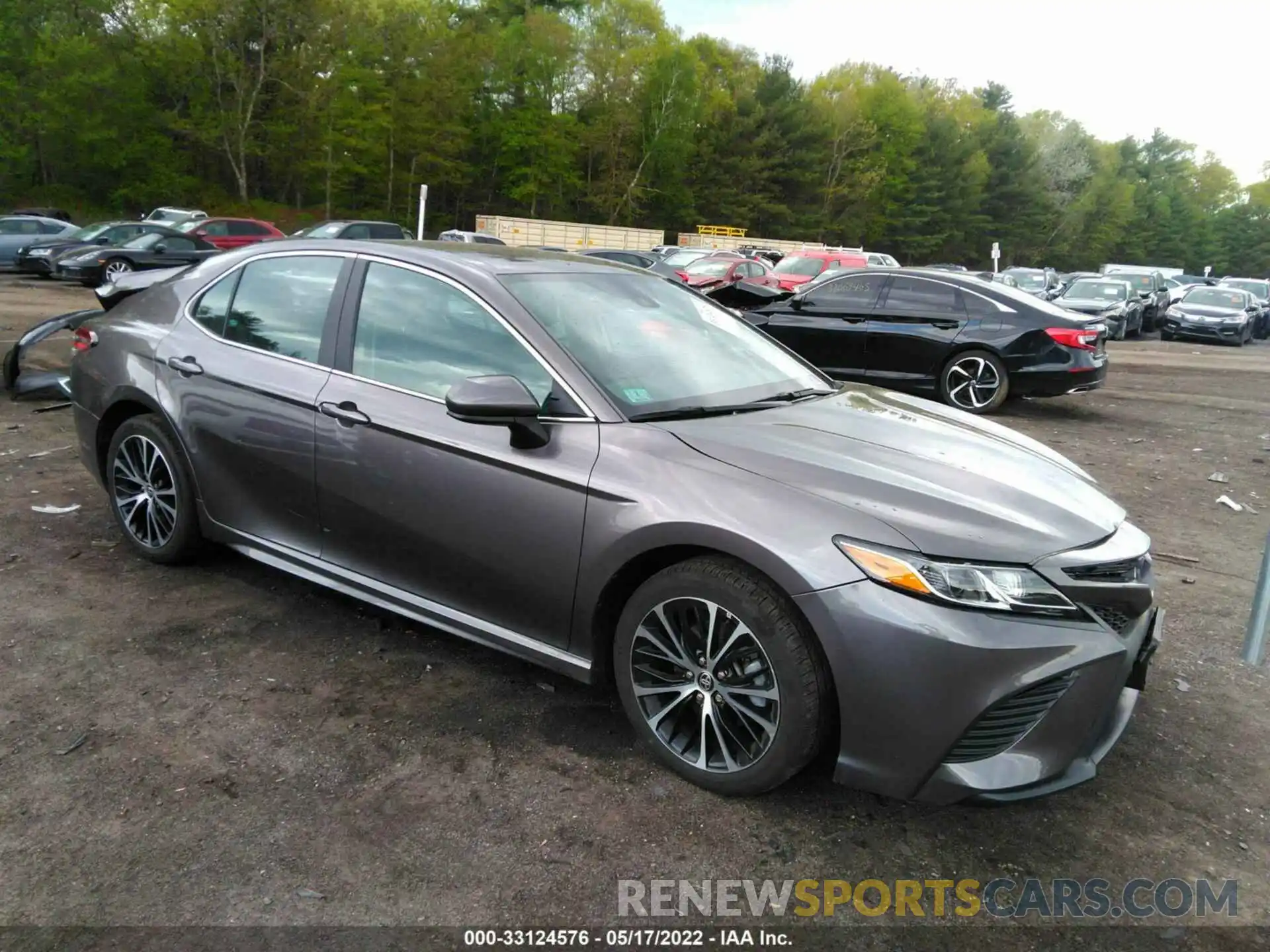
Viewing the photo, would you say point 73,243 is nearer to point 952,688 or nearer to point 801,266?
point 801,266

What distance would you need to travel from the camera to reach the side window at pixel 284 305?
12.1ft

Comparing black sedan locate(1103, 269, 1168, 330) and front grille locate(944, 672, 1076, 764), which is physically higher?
black sedan locate(1103, 269, 1168, 330)

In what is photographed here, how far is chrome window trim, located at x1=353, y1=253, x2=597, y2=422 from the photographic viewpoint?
9.87 feet

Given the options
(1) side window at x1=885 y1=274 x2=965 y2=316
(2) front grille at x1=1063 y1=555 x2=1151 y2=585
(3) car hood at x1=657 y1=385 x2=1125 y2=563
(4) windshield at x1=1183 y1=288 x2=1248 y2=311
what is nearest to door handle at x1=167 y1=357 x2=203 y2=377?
(3) car hood at x1=657 y1=385 x2=1125 y2=563

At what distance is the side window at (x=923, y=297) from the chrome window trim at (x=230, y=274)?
7.91m

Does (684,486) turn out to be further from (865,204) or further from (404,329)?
(865,204)

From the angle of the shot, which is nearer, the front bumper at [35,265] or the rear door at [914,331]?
the rear door at [914,331]

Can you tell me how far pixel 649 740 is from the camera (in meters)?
2.91

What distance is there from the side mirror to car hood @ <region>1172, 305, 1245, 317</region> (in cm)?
2576

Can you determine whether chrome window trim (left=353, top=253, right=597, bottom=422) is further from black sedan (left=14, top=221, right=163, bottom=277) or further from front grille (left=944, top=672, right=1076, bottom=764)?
black sedan (left=14, top=221, right=163, bottom=277)

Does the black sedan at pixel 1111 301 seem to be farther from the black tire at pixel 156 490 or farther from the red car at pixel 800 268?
the black tire at pixel 156 490

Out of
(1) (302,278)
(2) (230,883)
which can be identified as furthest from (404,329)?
(2) (230,883)

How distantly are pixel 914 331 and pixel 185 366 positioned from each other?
816 cm

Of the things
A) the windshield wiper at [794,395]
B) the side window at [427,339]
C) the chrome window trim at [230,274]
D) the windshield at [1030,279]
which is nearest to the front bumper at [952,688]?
the windshield wiper at [794,395]
